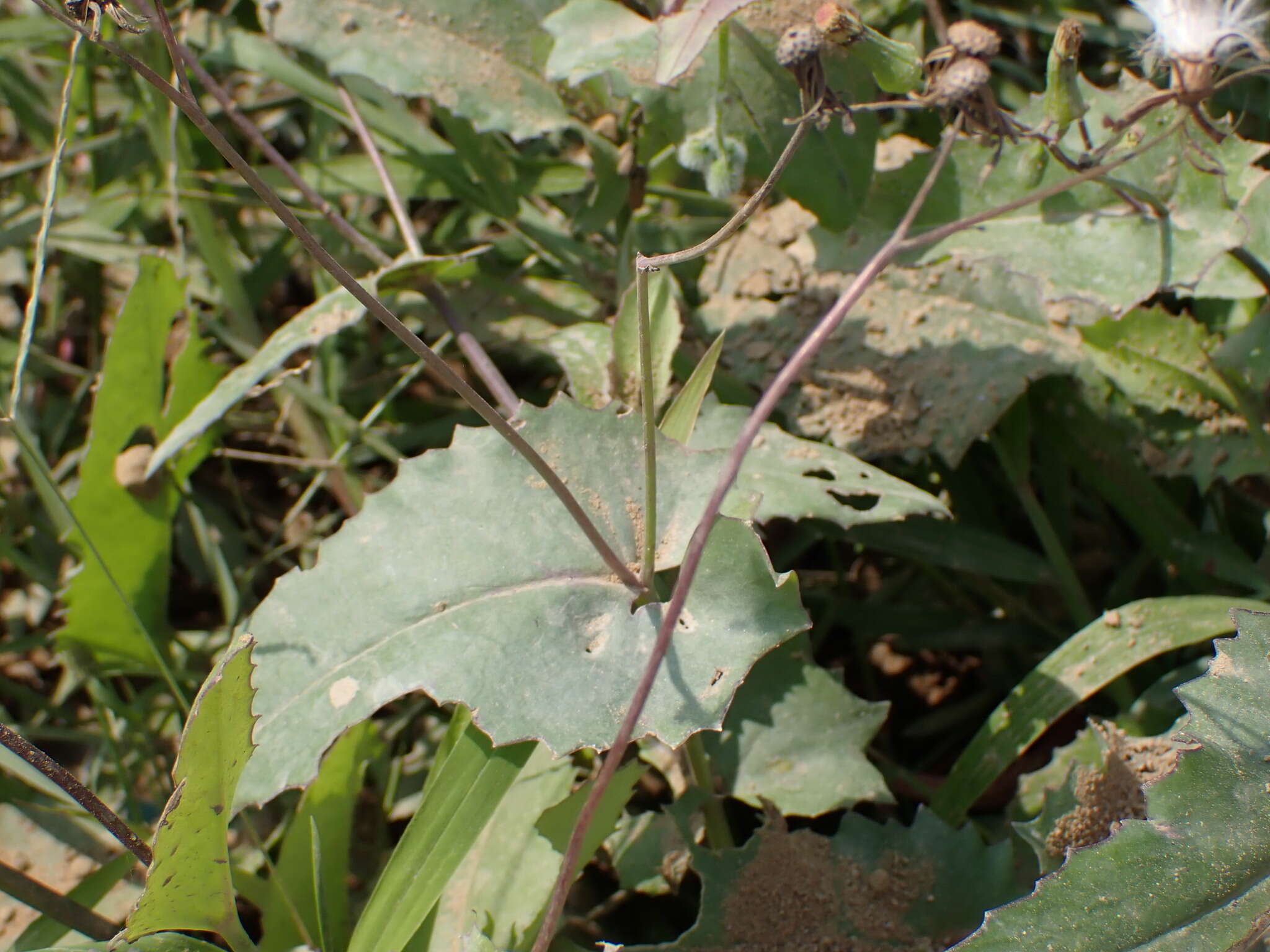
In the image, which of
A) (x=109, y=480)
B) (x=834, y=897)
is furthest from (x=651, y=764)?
(x=109, y=480)

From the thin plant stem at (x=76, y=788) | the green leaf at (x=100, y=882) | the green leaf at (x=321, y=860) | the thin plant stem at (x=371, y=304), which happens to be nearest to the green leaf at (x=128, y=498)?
the green leaf at (x=100, y=882)

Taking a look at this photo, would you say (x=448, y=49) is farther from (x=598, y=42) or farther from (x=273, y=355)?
(x=273, y=355)

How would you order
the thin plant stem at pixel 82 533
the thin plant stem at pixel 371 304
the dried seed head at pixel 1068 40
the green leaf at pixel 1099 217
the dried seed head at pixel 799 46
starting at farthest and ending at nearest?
the green leaf at pixel 1099 217 → the thin plant stem at pixel 82 533 → the dried seed head at pixel 1068 40 → the dried seed head at pixel 799 46 → the thin plant stem at pixel 371 304

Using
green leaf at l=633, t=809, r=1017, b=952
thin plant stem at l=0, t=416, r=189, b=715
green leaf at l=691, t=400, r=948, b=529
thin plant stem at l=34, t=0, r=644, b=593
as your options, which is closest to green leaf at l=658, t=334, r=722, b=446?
green leaf at l=691, t=400, r=948, b=529

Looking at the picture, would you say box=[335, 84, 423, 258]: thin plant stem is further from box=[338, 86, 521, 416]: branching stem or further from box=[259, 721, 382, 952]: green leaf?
box=[259, 721, 382, 952]: green leaf

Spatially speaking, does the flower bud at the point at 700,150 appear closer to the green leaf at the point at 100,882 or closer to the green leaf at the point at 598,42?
the green leaf at the point at 598,42

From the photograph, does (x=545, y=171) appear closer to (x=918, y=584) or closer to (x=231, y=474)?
(x=231, y=474)

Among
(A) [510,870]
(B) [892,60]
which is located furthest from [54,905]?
(B) [892,60]
